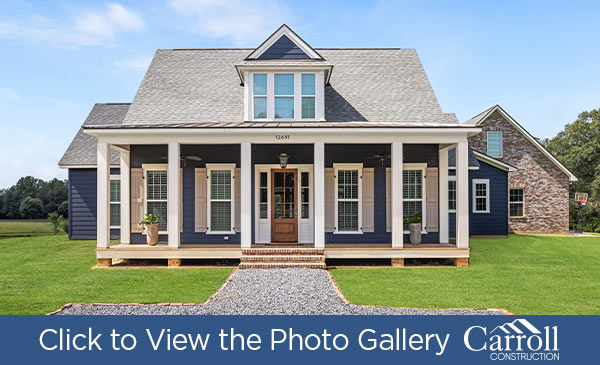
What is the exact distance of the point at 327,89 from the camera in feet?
45.9

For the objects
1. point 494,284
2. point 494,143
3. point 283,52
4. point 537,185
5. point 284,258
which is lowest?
point 494,284

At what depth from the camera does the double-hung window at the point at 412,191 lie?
12.8m

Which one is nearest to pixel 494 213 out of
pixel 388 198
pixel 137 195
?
pixel 388 198

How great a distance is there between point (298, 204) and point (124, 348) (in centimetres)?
839

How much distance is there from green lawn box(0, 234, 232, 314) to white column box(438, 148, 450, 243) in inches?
274

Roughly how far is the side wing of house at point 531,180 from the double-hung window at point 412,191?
10846 mm

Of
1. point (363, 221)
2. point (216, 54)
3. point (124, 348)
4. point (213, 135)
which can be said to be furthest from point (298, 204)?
point (124, 348)

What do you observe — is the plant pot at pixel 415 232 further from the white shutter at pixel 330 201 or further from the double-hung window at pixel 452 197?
the double-hung window at pixel 452 197

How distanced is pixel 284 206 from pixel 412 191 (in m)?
4.13

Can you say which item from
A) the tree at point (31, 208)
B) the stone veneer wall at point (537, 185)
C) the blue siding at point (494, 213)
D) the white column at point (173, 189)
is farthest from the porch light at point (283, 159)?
the tree at point (31, 208)

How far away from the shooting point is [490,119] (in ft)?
71.7

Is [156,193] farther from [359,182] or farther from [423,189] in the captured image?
[423,189]

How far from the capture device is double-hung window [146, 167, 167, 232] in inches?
504

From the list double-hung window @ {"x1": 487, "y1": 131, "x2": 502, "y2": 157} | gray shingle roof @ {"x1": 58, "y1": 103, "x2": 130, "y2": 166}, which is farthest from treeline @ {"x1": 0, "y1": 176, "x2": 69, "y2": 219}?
double-hung window @ {"x1": 487, "y1": 131, "x2": 502, "y2": 157}
